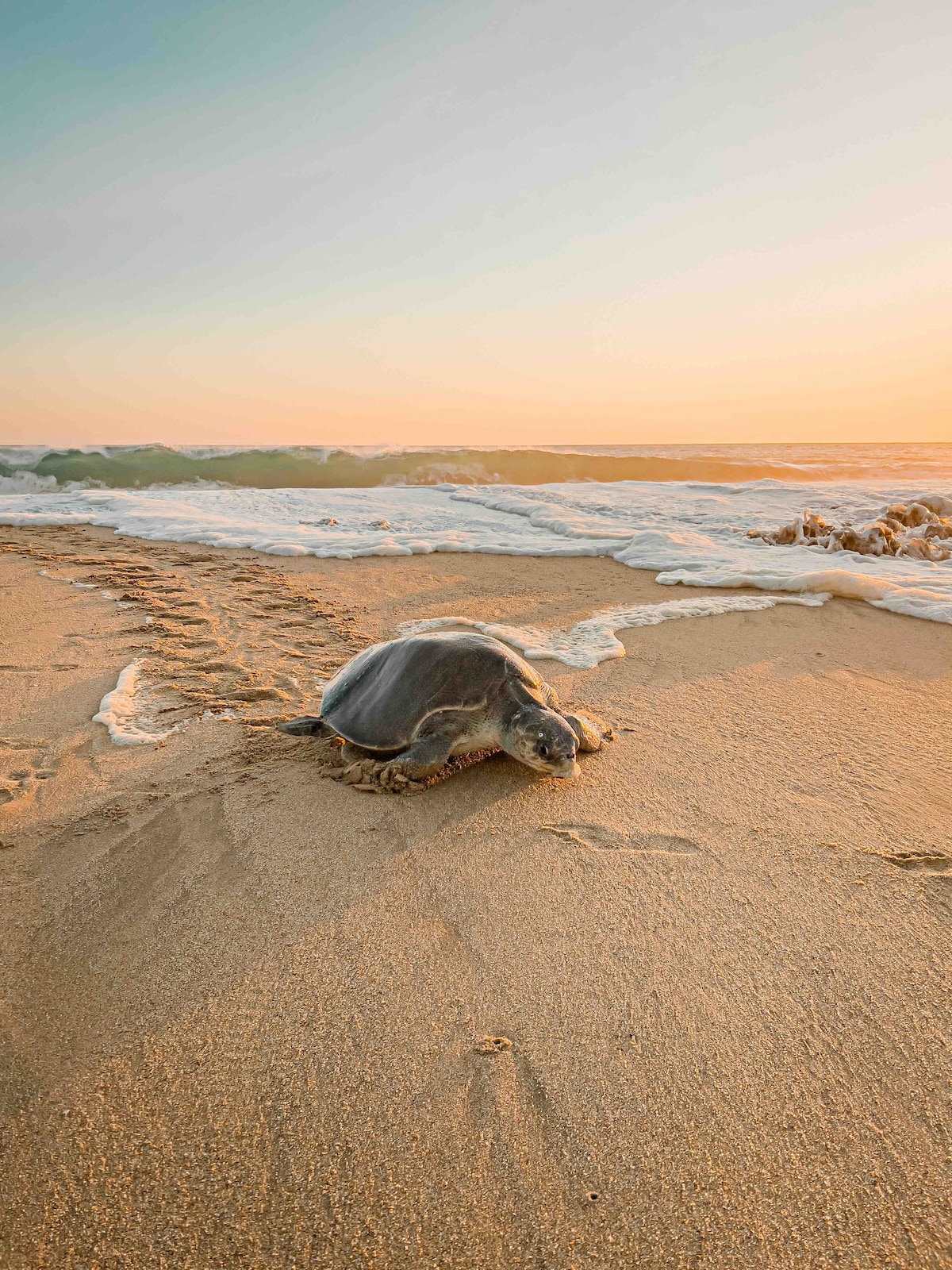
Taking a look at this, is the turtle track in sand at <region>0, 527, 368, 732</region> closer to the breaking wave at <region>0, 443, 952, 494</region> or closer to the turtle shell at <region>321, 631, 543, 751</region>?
the turtle shell at <region>321, 631, 543, 751</region>

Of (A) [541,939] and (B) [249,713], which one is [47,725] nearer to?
(B) [249,713]

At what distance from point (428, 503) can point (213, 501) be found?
4.51 m

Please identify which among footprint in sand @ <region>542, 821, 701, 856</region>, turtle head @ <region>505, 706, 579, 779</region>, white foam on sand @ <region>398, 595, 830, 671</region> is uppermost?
turtle head @ <region>505, 706, 579, 779</region>

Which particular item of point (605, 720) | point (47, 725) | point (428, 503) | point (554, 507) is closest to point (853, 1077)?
point (605, 720)

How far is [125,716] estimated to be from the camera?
3.49 metres

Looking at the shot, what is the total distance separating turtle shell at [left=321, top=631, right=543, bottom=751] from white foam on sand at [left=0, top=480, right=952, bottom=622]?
172 inches

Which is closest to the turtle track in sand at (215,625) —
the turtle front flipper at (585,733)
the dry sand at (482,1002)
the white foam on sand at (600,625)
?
the dry sand at (482,1002)

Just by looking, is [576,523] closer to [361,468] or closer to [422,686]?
[422,686]

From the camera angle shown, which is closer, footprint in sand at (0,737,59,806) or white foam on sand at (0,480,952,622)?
footprint in sand at (0,737,59,806)

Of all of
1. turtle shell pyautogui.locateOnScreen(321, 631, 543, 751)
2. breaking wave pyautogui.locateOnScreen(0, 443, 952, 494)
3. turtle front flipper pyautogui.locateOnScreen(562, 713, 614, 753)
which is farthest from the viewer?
breaking wave pyautogui.locateOnScreen(0, 443, 952, 494)

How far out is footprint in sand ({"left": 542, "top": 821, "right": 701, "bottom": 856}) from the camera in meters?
2.40

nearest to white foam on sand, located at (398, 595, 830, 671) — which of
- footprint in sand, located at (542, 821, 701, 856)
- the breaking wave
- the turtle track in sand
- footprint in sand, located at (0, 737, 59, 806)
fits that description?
the turtle track in sand

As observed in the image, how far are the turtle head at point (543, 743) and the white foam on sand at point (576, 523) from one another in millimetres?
4371

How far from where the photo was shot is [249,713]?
3.59m
